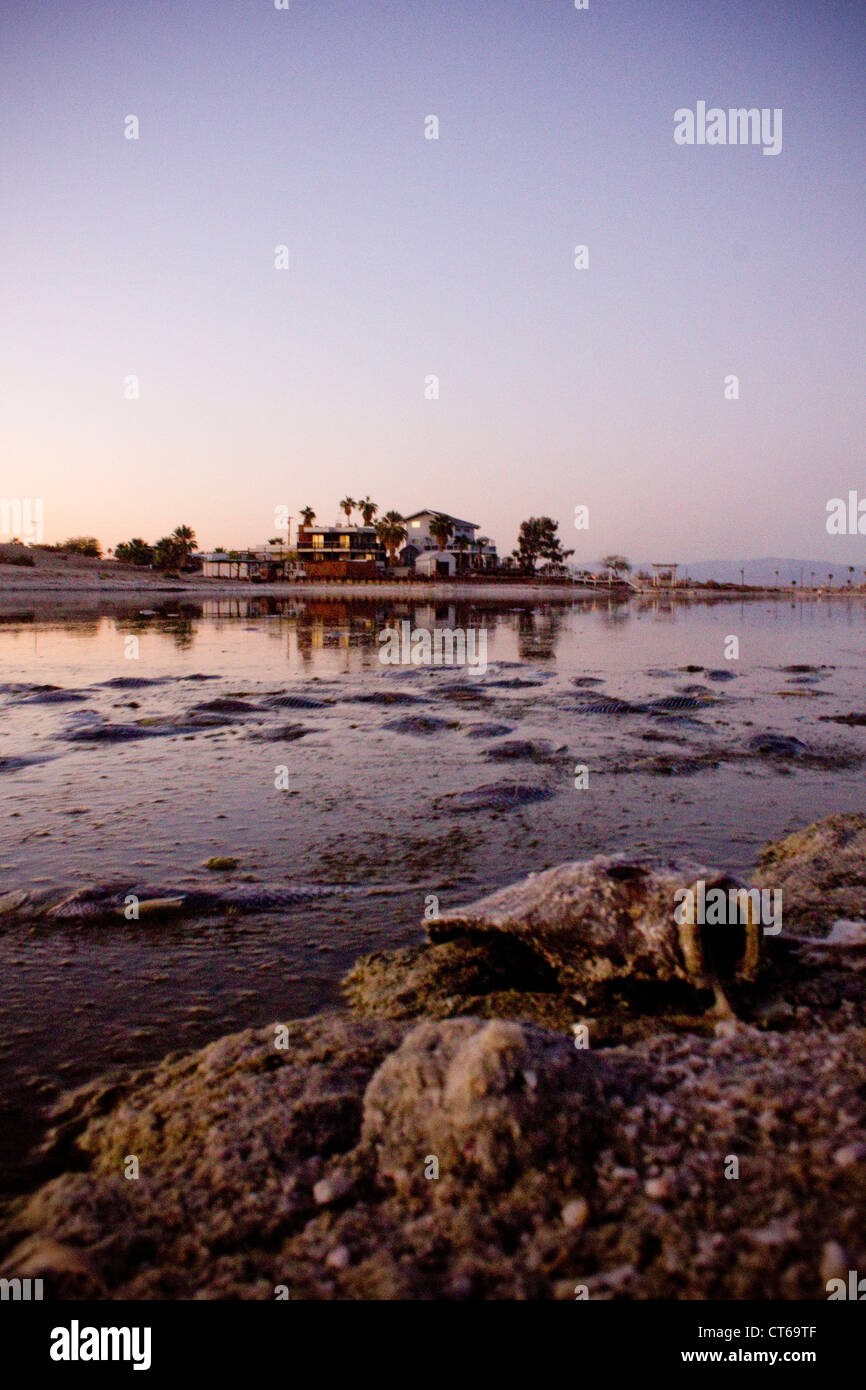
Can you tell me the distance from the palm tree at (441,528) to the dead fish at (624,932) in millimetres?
120197

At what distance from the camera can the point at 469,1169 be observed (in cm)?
310

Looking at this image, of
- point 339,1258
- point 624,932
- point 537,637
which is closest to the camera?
point 339,1258

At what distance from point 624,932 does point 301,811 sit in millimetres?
5305

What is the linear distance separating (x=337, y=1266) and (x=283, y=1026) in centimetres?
174

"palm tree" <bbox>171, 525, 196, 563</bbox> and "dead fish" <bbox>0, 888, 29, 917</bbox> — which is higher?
"palm tree" <bbox>171, 525, 196, 563</bbox>

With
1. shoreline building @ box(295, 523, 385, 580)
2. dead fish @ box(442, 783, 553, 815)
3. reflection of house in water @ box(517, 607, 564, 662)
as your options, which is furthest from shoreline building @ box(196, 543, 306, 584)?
dead fish @ box(442, 783, 553, 815)

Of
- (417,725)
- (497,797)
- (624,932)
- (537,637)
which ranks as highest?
(537,637)

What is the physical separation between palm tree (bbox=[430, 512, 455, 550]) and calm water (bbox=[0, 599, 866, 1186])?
102 m

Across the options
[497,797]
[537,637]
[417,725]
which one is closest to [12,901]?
[497,797]

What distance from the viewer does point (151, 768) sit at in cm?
1127

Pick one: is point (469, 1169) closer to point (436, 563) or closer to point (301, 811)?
point (301, 811)

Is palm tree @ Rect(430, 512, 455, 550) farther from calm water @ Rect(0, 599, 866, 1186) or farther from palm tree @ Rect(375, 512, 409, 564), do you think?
calm water @ Rect(0, 599, 866, 1186)

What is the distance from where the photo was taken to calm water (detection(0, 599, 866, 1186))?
16.5ft

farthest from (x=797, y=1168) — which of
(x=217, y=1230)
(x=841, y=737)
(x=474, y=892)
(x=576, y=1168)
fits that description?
(x=841, y=737)
